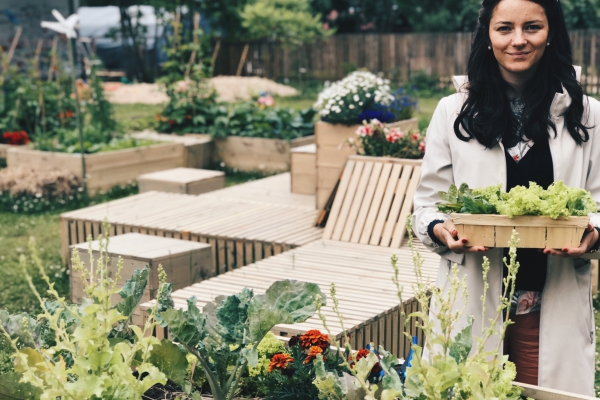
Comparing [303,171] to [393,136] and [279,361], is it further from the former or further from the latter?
[279,361]

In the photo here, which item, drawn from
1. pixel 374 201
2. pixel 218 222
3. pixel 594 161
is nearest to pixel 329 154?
pixel 374 201

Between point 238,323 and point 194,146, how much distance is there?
9074mm

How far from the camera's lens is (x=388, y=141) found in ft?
21.9

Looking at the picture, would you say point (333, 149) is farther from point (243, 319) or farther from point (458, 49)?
point (458, 49)

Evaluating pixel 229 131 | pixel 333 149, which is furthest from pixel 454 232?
pixel 229 131

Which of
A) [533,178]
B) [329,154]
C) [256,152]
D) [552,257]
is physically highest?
[533,178]

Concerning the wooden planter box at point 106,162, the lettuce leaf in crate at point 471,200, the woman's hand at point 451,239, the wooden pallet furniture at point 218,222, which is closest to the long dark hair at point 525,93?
the lettuce leaf in crate at point 471,200

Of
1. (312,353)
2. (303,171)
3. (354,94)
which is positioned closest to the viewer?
(312,353)

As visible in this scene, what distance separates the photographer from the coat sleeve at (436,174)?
258cm

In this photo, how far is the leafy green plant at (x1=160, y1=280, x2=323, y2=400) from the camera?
8.66 ft

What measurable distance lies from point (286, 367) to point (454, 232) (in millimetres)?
894

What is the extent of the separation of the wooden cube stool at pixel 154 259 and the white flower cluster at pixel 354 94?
190cm

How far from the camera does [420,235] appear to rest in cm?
260

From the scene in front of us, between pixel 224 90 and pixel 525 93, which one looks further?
pixel 224 90
